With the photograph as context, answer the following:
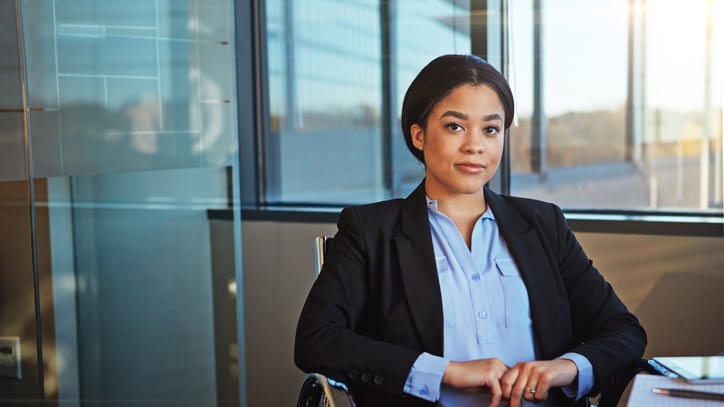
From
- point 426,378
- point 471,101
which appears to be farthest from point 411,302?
point 471,101

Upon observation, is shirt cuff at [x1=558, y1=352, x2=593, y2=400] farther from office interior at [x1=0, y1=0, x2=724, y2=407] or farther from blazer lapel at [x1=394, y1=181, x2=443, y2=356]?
office interior at [x1=0, y1=0, x2=724, y2=407]

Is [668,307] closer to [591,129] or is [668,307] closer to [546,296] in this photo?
[591,129]

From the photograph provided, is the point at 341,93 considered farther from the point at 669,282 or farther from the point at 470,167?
the point at 470,167

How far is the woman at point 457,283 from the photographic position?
1.82 meters

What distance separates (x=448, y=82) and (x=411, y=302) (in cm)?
46

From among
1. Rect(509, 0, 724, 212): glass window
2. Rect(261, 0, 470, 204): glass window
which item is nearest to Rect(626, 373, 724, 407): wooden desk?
Rect(509, 0, 724, 212): glass window

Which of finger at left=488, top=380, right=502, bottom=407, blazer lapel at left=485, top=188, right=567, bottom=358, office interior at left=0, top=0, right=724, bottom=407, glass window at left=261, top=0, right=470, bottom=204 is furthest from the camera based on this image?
glass window at left=261, top=0, right=470, bottom=204

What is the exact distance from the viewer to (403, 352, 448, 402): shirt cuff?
174 cm

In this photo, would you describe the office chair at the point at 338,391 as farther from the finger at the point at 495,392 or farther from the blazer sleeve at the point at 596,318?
the finger at the point at 495,392

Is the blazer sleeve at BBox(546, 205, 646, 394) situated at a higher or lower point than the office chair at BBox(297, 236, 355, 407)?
higher

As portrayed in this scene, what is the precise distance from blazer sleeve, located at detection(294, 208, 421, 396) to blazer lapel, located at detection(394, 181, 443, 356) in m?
0.07

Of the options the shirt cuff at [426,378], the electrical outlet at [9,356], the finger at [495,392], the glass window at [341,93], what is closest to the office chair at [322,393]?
the shirt cuff at [426,378]

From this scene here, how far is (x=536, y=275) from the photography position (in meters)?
1.93

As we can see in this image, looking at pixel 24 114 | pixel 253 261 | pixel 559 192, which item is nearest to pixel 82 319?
pixel 24 114
